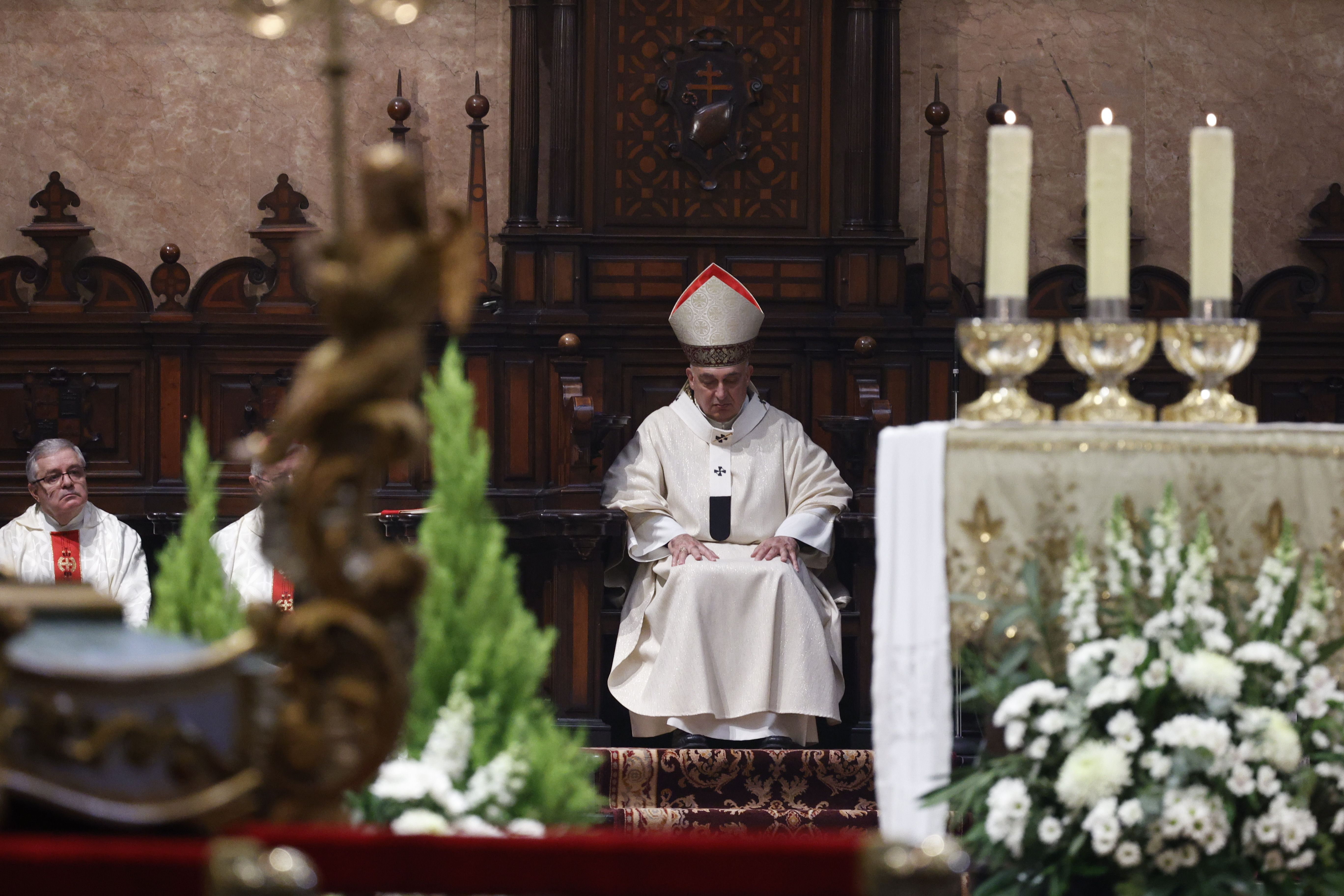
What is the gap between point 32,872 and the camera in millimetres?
2012

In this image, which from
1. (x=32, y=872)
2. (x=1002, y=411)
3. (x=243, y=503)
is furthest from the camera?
(x=243, y=503)

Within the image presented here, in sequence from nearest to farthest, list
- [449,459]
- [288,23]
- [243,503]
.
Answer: [288,23] < [449,459] < [243,503]

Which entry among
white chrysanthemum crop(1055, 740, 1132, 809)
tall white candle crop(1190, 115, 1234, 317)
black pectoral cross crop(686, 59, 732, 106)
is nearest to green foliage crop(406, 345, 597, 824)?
white chrysanthemum crop(1055, 740, 1132, 809)

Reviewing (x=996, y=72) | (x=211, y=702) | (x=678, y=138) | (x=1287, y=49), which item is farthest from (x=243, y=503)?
(x=1287, y=49)

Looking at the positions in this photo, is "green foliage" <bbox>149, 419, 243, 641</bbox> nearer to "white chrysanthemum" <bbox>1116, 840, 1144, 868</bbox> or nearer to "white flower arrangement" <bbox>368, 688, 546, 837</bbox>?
"white flower arrangement" <bbox>368, 688, 546, 837</bbox>

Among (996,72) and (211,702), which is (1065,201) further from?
(211,702)

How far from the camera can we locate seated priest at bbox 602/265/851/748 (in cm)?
635

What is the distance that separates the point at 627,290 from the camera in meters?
7.43

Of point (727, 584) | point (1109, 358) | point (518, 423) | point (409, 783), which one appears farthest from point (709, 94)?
point (409, 783)

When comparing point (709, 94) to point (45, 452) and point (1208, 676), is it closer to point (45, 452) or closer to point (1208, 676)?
point (45, 452)

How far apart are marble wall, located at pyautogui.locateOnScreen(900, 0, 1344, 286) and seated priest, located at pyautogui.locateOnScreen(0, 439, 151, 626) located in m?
4.01

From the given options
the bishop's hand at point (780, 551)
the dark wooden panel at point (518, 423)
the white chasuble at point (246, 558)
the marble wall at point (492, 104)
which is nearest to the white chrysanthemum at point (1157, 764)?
the bishop's hand at point (780, 551)

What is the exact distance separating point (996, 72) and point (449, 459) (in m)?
5.59

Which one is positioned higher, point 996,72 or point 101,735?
point 996,72
